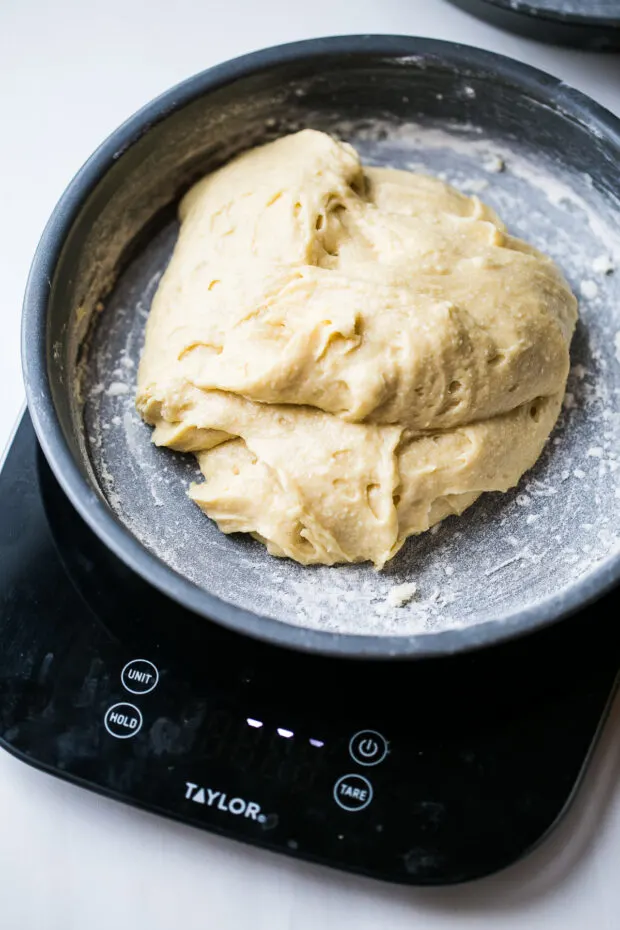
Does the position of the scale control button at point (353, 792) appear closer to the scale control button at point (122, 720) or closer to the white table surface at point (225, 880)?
the white table surface at point (225, 880)

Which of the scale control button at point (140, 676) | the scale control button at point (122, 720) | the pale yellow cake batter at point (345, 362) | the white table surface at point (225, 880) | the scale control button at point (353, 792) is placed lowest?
the white table surface at point (225, 880)

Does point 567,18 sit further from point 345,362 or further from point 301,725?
point 301,725

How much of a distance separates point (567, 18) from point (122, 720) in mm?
1207

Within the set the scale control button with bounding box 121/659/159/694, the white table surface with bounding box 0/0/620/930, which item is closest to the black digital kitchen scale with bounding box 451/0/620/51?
the white table surface with bounding box 0/0/620/930

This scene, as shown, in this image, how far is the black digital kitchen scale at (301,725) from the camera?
1.13m

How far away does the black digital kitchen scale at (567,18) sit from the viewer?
4.58ft

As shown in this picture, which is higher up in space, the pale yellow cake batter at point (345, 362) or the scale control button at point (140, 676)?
the pale yellow cake batter at point (345, 362)

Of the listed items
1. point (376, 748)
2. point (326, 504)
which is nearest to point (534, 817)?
point (376, 748)

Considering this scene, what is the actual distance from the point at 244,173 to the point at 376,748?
862 millimetres

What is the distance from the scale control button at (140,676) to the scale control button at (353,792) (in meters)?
0.27

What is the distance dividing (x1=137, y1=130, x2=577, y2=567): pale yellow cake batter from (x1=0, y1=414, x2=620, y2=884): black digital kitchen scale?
17 cm

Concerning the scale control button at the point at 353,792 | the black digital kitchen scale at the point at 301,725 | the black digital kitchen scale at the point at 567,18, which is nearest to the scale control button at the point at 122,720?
the black digital kitchen scale at the point at 301,725

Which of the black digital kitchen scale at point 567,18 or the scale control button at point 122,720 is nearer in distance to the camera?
the scale control button at point 122,720

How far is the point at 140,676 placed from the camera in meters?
1.22
